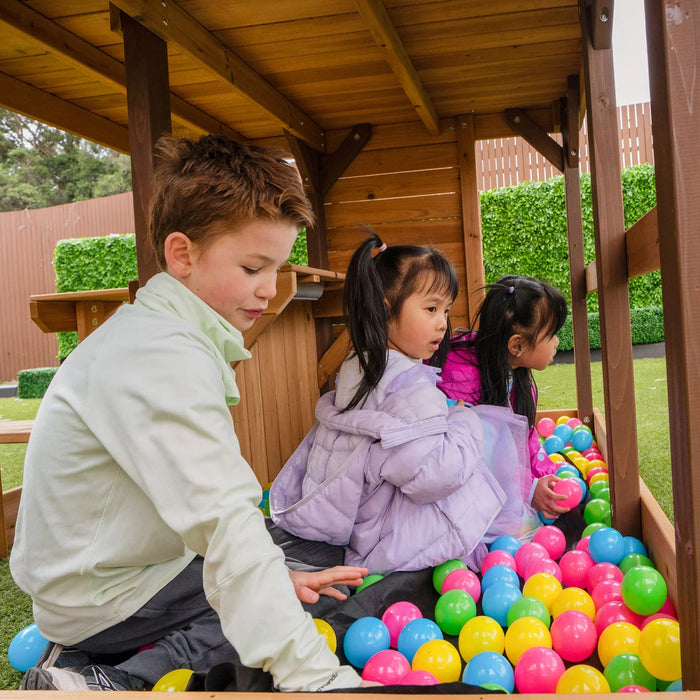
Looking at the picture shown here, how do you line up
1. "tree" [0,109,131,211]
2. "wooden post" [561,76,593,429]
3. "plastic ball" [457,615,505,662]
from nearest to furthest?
"plastic ball" [457,615,505,662] → "wooden post" [561,76,593,429] → "tree" [0,109,131,211]

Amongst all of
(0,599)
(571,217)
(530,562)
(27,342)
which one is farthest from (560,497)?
(27,342)

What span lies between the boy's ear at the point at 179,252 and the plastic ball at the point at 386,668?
1061 millimetres

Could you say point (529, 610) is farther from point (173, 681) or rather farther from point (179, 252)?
point (179, 252)

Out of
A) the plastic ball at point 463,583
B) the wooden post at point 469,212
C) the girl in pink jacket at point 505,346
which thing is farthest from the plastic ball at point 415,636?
the wooden post at point 469,212

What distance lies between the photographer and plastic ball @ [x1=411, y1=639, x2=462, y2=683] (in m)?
1.74

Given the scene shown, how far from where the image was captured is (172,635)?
1824 mm

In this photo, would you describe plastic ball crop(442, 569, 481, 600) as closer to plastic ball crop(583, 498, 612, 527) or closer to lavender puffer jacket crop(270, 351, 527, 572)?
lavender puffer jacket crop(270, 351, 527, 572)

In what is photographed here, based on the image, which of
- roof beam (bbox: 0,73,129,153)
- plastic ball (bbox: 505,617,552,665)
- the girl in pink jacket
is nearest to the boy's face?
plastic ball (bbox: 505,617,552,665)

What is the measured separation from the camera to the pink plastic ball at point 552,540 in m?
2.59

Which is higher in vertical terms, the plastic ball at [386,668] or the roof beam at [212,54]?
the roof beam at [212,54]

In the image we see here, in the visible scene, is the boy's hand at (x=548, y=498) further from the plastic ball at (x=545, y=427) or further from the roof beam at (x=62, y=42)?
the roof beam at (x=62, y=42)

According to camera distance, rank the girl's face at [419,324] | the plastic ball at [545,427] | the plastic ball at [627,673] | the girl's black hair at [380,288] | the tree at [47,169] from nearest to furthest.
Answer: the plastic ball at [627,673], the girl's black hair at [380,288], the girl's face at [419,324], the plastic ball at [545,427], the tree at [47,169]

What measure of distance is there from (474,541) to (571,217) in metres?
3.22

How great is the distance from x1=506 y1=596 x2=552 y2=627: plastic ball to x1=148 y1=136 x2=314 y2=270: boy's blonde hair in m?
1.22
